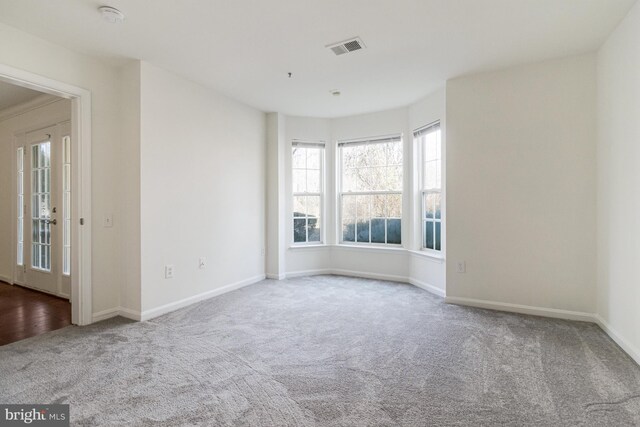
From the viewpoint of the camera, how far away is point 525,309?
338 cm

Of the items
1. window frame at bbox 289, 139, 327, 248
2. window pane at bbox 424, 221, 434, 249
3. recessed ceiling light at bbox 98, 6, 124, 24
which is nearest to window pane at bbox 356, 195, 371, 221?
window frame at bbox 289, 139, 327, 248

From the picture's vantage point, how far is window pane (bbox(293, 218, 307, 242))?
5.28 m

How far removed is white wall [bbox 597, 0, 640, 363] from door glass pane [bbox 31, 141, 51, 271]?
612 cm

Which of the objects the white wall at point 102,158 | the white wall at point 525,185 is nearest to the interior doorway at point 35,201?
the white wall at point 102,158

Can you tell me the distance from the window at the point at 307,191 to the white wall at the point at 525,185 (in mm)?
2198

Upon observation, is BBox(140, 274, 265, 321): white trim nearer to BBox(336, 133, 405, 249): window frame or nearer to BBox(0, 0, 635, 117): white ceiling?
BBox(336, 133, 405, 249): window frame

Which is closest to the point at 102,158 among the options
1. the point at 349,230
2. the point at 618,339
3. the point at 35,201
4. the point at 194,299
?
the point at 194,299

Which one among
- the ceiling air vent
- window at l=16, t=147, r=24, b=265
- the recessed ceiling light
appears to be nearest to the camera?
the recessed ceiling light

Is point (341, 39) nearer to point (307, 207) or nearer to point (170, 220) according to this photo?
point (170, 220)

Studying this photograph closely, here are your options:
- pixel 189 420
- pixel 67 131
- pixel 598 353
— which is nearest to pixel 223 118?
pixel 67 131

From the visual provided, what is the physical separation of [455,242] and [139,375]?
3.24 metres

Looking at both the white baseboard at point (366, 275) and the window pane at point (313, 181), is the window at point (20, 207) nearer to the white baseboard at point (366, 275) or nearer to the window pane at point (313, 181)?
the white baseboard at point (366, 275)

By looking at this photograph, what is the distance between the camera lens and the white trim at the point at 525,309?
317cm

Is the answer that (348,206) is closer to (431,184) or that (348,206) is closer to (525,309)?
(431,184)
